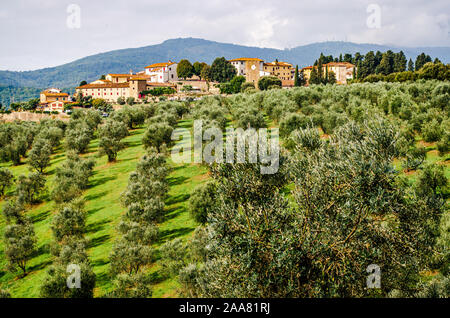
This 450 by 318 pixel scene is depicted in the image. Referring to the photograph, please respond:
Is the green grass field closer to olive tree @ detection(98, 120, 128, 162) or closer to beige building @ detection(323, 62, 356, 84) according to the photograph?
olive tree @ detection(98, 120, 128, 162)

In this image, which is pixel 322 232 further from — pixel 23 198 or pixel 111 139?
pixel 111 139

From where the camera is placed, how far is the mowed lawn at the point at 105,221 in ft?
90.4

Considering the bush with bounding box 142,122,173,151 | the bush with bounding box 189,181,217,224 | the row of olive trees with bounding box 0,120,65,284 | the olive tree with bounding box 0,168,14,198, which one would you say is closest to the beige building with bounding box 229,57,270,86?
the row of olive trees with bounding box 0,120,65,284

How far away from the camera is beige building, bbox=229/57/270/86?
187 metres

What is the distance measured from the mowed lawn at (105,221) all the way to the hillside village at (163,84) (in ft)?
323

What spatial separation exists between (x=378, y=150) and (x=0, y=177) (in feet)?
180

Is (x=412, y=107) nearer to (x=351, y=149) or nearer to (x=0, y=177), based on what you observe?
(x=351, y=149)

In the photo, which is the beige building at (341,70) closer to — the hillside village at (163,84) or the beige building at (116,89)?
the hillside village at (163,84)

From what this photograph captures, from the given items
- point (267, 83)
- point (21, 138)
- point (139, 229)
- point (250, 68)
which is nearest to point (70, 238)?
point (139, 229)

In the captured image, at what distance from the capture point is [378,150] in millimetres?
15016

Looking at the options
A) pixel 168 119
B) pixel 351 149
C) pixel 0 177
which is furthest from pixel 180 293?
pixel 168 119

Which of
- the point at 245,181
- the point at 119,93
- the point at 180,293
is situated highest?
the point at 119,93

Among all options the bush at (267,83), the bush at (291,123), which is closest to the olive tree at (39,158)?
the bush at (291,123)

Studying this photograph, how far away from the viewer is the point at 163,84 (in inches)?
6624
